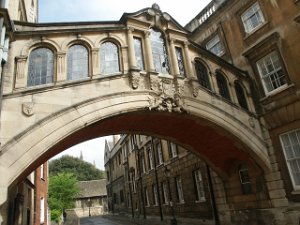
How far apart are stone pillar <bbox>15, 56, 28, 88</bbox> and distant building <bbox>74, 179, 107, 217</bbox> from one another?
175 feet

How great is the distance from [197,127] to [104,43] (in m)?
5.79

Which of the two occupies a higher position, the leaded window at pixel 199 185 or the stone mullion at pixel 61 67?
the stone mullion at pixel 61 67

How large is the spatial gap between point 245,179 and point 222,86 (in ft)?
16.9

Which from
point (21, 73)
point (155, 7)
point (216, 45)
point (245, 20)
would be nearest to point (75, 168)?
point (216, 45)

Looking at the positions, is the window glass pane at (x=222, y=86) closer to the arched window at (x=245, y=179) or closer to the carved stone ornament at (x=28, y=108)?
the arched window at (x=245, y=179)

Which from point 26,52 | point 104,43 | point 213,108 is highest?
point 104,43

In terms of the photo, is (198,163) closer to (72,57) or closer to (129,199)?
(72,57)

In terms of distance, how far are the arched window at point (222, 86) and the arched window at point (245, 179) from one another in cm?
401

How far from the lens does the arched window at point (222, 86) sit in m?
14.0

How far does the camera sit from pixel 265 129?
1409 cm

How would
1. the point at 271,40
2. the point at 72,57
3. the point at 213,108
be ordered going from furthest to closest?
the point at 271,40 < the point at 213,108 < the point at 72,57

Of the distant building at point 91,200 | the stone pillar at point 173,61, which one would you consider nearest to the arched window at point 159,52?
the stone pillar at point 173,61

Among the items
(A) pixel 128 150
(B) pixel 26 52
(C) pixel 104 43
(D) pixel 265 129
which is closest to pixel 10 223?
(B) pixel 26 52

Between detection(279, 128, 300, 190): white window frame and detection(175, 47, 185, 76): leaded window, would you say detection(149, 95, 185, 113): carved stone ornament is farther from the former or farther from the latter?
detection(279, 128, 300, 190): white window frame
